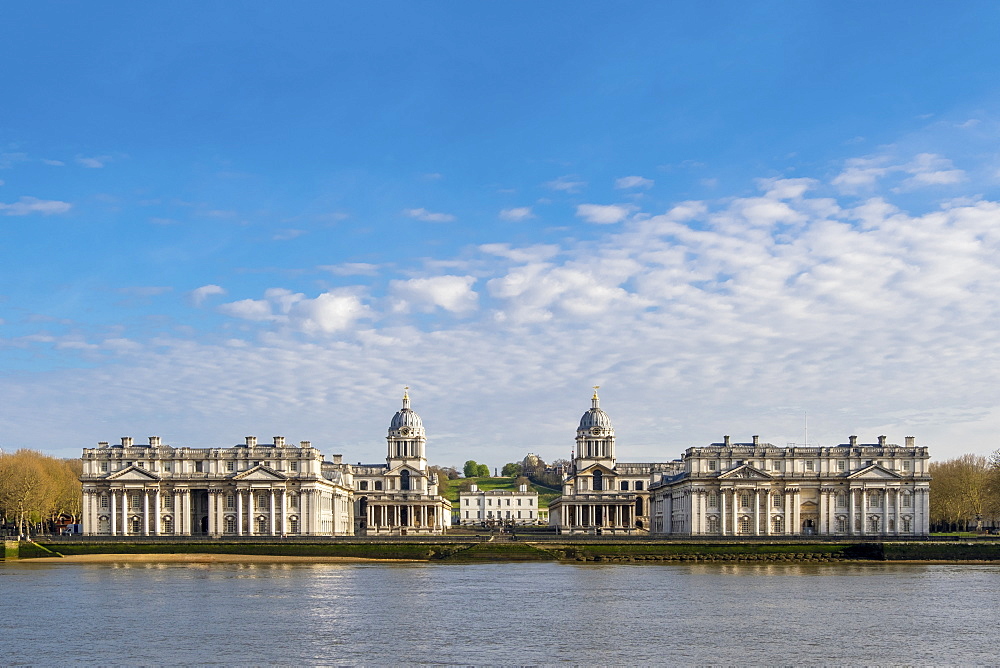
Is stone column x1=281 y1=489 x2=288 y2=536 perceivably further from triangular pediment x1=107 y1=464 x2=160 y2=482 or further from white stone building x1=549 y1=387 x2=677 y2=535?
white stone building x1=549 y1=387 x2=677 y2=535

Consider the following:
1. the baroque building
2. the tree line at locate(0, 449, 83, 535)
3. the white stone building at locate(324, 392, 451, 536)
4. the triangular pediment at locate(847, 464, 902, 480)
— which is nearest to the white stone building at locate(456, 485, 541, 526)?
the white stone building at locate(324, 392, 451, 536)

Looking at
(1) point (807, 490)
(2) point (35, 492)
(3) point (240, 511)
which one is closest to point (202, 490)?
(3) point (240, 511)

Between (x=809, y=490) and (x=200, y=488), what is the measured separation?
6682 centimetres

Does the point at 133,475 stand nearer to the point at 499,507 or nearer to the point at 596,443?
the point at 596,443

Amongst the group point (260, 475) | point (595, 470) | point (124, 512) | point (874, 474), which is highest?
point (260, 475)

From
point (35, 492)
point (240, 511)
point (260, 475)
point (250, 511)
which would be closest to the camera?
point (35, 492)

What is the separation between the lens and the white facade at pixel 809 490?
123438mm

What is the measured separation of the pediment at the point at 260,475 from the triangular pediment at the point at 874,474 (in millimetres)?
62057

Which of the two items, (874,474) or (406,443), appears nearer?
(874,474)

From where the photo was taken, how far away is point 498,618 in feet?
178

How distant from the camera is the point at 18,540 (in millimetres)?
105938

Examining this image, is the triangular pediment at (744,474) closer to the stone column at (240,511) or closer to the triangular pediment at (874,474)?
the triangular pediment at (874,474)

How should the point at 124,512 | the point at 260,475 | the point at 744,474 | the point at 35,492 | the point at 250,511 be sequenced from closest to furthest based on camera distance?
the point at 35,492 → the point at 124,512 → the point at 744,474 → the point at 250,511 → the point at 260,475

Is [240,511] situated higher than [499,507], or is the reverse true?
[240,511]
